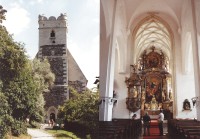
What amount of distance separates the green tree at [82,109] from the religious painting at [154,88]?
56.2 feet

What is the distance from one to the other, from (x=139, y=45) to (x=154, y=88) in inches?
→ 203

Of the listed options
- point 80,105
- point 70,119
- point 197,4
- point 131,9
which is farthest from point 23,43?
point 131,9

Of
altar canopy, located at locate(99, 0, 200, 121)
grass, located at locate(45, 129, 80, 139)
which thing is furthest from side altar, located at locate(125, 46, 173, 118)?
grass, located at locate(45, 129, 80, 139)

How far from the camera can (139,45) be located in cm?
3073

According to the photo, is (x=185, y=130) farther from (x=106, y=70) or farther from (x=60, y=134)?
(x=106, y=70)

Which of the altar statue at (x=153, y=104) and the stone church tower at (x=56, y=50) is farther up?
the stone church tower at (x=56, y=50)

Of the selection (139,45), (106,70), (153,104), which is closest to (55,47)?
(106,70)

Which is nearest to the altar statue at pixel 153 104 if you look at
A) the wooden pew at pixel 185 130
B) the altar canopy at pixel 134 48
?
the altar canopy at pixel 134 48

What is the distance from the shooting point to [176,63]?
81.1ft

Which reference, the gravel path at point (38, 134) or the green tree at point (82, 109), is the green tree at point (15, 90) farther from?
the green tree at point (82, 109)

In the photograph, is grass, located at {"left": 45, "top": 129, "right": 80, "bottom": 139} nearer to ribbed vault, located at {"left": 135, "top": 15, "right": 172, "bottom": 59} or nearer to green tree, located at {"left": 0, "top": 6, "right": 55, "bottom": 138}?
green tree, located at {"left": 0, "top": 6, "right": 55, "bottom": 138}

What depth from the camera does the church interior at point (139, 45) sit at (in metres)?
16.8

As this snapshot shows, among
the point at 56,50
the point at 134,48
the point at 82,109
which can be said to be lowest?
the point at 82,109

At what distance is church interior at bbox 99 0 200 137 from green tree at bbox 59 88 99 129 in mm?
555
